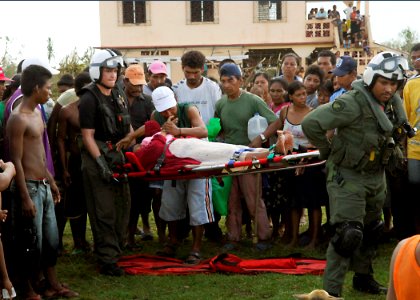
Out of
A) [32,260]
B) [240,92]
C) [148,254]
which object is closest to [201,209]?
[148,254]

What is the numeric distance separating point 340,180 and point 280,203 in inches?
114

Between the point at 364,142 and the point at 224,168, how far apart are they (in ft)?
4.54

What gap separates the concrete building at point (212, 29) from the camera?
33375 millimetres

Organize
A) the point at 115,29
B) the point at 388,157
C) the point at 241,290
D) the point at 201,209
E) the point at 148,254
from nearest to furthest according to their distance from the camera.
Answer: the point at 388,157, the point at 241,290, the point at 201,209, the point at 148,254, the point at 115,29

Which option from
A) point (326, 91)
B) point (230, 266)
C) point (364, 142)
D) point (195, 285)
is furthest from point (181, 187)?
point (364, 142)

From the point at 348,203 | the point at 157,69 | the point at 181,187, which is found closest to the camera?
the point at 348,203

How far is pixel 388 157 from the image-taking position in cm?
640

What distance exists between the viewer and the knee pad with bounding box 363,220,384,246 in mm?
6676

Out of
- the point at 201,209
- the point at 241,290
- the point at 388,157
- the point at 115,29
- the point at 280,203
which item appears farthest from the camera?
the point at 115,29

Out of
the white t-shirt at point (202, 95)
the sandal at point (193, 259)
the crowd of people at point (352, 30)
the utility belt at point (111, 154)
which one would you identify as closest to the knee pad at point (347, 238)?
the sandal at point (193, 259)

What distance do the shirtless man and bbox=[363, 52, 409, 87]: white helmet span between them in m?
2.73

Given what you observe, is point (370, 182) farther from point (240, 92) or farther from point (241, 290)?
point (240, 92)

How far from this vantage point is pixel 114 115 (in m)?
7.60

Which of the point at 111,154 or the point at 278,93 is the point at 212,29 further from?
the point at 111,154
